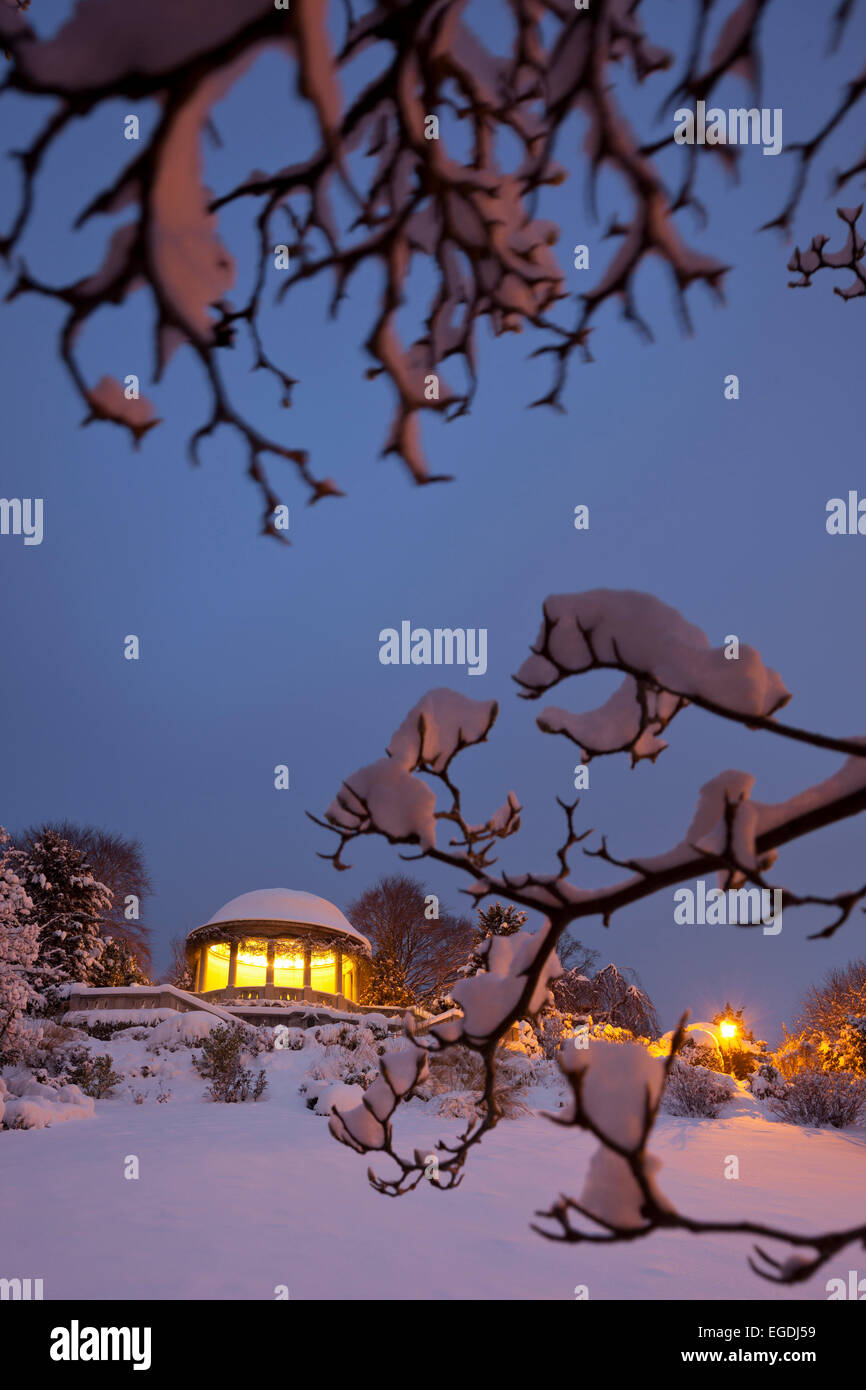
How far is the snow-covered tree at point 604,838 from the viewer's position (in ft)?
2.83

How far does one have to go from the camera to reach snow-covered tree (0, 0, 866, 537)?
0.76 m

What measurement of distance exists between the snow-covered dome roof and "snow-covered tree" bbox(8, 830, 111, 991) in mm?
4392

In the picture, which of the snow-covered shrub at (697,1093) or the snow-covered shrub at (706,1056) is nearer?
the snow-covered shrub at (697,1093)

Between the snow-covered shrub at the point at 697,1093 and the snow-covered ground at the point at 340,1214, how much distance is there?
204 centimetres

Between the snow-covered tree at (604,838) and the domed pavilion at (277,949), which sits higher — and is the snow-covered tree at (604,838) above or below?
above

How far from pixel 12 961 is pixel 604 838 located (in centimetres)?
1104

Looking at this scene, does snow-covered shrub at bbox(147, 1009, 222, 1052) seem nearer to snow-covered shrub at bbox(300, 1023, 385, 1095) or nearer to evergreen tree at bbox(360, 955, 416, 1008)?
snow-covered shrub at bbox(300, 1023, 385, 1095)

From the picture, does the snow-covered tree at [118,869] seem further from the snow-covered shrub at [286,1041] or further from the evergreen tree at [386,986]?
the snow-covered shrub at [286,1041]

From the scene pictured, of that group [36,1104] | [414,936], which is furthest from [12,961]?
[414,936]

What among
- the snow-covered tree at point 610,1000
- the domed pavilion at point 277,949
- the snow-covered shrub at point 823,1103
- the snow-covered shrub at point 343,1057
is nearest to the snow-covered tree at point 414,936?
the domed pavilion at point 277,949

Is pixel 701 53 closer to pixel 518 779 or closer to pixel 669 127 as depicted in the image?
pixel 669 127

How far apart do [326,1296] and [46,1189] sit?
2.68 metres

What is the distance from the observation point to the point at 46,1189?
4418 millimetres
